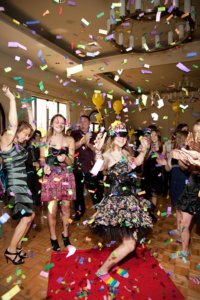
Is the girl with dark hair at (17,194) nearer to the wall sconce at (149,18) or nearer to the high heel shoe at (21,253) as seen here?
the high heel shoe at (21,253)

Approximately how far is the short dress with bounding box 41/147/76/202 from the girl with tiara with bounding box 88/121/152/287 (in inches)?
24.4

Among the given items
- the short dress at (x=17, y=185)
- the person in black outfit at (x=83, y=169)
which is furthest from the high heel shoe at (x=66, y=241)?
the person in black outfit at (x=83, y=169)

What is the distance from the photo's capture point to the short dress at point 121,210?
2.12 metres

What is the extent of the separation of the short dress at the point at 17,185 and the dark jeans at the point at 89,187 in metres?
1.33

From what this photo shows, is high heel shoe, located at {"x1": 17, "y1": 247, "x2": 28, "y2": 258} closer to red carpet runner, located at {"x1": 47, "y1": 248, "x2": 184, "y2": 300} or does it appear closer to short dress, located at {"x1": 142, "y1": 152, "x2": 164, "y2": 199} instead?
red carpet runner, located at {"x1": 47, "y1": 248, "x2": 184, "y2": 300}

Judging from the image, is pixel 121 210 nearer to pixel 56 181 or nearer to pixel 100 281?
pixel 100 281

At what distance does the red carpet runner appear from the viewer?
199cm

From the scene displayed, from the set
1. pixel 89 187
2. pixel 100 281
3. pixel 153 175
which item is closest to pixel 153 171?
pixel 153 175

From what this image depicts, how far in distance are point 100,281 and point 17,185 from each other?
1295mm

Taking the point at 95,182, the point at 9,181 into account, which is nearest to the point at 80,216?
the point at 95,182

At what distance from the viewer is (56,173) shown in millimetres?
2762

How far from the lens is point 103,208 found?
7.24 ft

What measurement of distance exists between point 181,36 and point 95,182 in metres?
2.77

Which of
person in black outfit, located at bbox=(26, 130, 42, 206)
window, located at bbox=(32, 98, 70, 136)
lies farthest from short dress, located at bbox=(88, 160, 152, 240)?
window, located at bbox=(32, 98, 70, 136)
